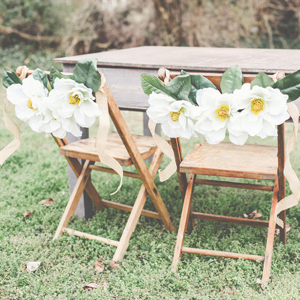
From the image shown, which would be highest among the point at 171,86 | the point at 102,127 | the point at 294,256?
the point at 171,86

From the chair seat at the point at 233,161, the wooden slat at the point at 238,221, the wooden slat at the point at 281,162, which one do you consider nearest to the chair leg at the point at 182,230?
the chair seat at the point at 233,161

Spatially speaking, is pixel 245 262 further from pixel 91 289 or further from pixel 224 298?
pixel 91 289

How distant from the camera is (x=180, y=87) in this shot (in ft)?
5.39

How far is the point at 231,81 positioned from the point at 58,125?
76 cm

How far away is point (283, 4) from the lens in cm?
859

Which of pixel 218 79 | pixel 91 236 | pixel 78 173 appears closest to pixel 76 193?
pixel 78 173

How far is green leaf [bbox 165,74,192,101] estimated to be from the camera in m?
1.63

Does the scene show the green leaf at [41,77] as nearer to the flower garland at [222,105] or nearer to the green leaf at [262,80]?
the flower garland at [222,105]

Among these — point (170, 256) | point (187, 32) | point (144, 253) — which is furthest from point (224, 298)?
point (187, 32)

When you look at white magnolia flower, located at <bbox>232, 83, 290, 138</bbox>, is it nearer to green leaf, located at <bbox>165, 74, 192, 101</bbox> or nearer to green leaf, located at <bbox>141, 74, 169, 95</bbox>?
green leaf, located at <bbox>165, 74, 192, 101</bbox>

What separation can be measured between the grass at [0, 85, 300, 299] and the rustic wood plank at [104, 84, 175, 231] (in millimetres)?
155

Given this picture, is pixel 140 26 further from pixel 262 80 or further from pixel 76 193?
pixel 262 80

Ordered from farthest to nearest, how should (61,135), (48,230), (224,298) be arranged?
1. (48,230)
2. (224,298)
3. (61,135)

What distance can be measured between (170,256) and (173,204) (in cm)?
83
